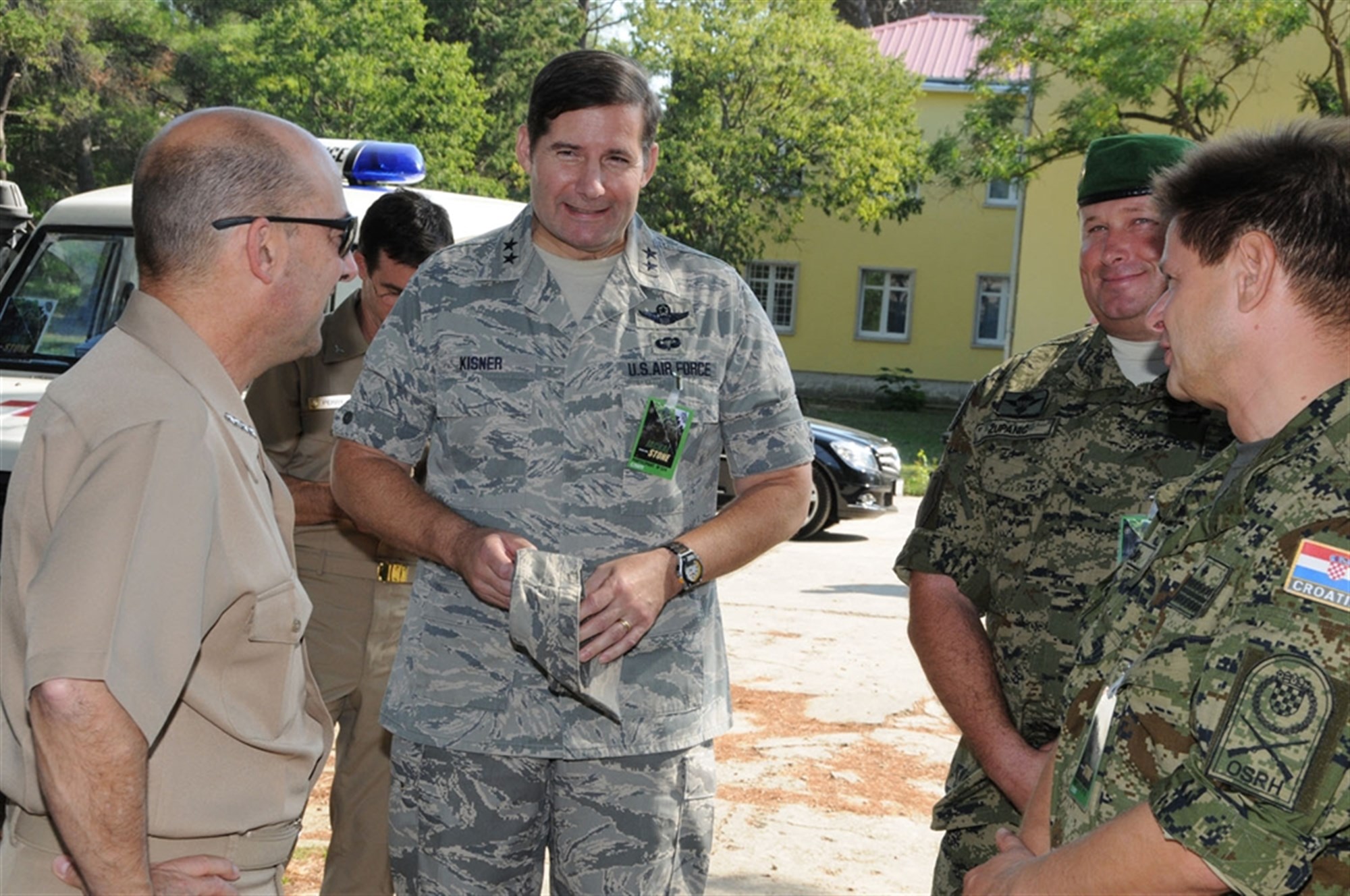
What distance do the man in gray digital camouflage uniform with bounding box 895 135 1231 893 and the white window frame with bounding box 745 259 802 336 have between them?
31784mm

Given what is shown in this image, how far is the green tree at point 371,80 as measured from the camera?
27.5 m

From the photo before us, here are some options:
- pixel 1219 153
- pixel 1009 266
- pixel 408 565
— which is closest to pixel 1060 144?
pixel 1009 266

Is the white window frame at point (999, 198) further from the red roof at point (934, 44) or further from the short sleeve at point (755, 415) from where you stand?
the short sleeve at point (755, 415)

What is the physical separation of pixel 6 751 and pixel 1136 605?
1574 millimetres

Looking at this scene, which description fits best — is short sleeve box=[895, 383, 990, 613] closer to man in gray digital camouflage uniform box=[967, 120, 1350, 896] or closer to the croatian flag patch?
man in gray digital camouflage uniform box=[967, 120, 1350, 896]

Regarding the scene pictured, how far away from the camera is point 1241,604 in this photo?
5.15 feet

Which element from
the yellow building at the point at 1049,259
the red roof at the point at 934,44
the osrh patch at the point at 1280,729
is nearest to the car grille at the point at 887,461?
the osrh patch at the point at 1280,729

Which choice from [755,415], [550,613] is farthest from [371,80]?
[550,613]

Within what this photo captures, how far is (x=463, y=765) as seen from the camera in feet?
9.40

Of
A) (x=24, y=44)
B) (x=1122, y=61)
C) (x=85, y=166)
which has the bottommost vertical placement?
(x=85, y=166)

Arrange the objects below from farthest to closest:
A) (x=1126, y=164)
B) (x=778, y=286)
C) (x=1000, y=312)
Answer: (x=778, y=286) < (x=1000, y=312) < (x=1126, y=164)

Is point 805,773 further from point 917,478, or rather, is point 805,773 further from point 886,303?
point 886,303

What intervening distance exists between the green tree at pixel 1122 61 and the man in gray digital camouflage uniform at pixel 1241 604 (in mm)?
19739

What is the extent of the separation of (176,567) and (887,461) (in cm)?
1135
